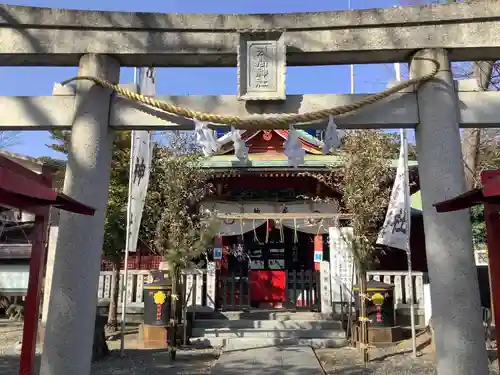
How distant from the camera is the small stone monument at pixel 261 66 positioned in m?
5.25

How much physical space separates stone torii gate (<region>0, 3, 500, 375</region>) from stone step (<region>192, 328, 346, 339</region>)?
19.7 feet

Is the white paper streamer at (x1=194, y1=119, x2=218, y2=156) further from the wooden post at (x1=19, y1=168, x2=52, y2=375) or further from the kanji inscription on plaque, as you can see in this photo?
the wooden post at (x1=19, y1=168, x2=52, y2=375)

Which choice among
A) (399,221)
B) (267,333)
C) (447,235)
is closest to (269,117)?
(447,235)

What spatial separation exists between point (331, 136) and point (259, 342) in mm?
6526

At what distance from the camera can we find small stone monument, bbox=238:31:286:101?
5.25 m

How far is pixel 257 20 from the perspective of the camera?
5.46m

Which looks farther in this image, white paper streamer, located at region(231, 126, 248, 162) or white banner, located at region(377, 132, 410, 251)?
white banner, located at region(377, 132, 410, 251)

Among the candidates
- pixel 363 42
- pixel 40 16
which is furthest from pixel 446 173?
pixel 40 16

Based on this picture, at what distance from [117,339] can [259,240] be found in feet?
18.1

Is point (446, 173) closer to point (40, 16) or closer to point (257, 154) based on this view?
point (40, 16)

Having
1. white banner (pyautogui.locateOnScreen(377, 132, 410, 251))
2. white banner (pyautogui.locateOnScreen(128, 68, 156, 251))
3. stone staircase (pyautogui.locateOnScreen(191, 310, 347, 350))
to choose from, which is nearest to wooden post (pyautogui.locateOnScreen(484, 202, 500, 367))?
white banner (pyautogui.locateOnScreen(377, 132, 410, 251))

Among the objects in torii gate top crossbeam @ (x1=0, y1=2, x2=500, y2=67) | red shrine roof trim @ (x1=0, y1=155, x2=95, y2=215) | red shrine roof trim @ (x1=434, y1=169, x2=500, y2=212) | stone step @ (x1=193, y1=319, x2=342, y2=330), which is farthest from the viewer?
stone step @ (x1=193, y1=319, x2=342, y2=330)

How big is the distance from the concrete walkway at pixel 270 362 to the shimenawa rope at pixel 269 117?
14.9 ft

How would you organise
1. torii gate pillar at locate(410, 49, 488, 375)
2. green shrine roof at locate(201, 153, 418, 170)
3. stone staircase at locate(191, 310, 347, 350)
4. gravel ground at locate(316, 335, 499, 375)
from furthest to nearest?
1. green shrine roof at locate(201, 153, 418, 170)
2. stone staircase at locate(191, 310, 347, 350)
3. gravel ground at locate(316, 335, 499, 375)
4. torii gate pillar at locate(410, 49, 488, 375)
